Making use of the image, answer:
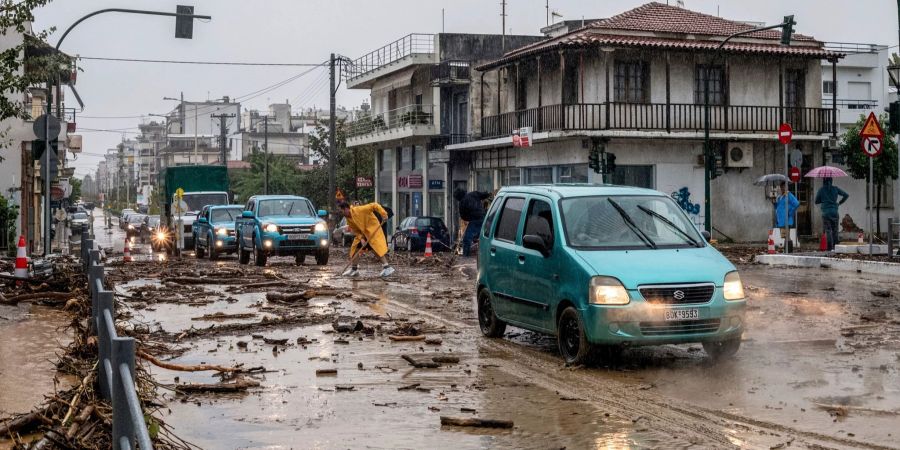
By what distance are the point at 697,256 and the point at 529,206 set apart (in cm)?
204

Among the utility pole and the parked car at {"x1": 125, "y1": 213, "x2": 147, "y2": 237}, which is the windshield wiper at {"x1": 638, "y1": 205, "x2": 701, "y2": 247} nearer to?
the utility pole

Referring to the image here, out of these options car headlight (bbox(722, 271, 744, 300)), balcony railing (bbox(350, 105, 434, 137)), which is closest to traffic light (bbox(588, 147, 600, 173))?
balcony railing (bbox(350, 105, 434, 137))

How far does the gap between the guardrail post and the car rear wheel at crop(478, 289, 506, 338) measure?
26.2 ft

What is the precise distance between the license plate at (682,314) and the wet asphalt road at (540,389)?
0.49 metres

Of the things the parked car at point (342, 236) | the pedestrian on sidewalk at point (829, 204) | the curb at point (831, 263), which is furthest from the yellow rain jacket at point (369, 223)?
the parked car at point (342, 236)

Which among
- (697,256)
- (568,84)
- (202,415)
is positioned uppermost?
(568,84)

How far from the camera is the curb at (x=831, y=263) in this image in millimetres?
22078

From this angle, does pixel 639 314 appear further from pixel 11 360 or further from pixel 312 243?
pixel 312 243

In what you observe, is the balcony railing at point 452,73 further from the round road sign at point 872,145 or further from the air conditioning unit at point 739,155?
the round road sign at point 872,145

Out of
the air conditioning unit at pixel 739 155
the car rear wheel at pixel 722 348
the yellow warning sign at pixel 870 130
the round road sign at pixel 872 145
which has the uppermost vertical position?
the air conditioning unit at pixel 739 155

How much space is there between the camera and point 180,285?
69.1ft

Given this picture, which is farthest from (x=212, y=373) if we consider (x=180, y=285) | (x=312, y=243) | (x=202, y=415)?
(x=312, y=243)

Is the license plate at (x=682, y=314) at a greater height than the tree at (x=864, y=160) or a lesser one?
lesser

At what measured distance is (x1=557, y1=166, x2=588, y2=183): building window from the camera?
40891mm
